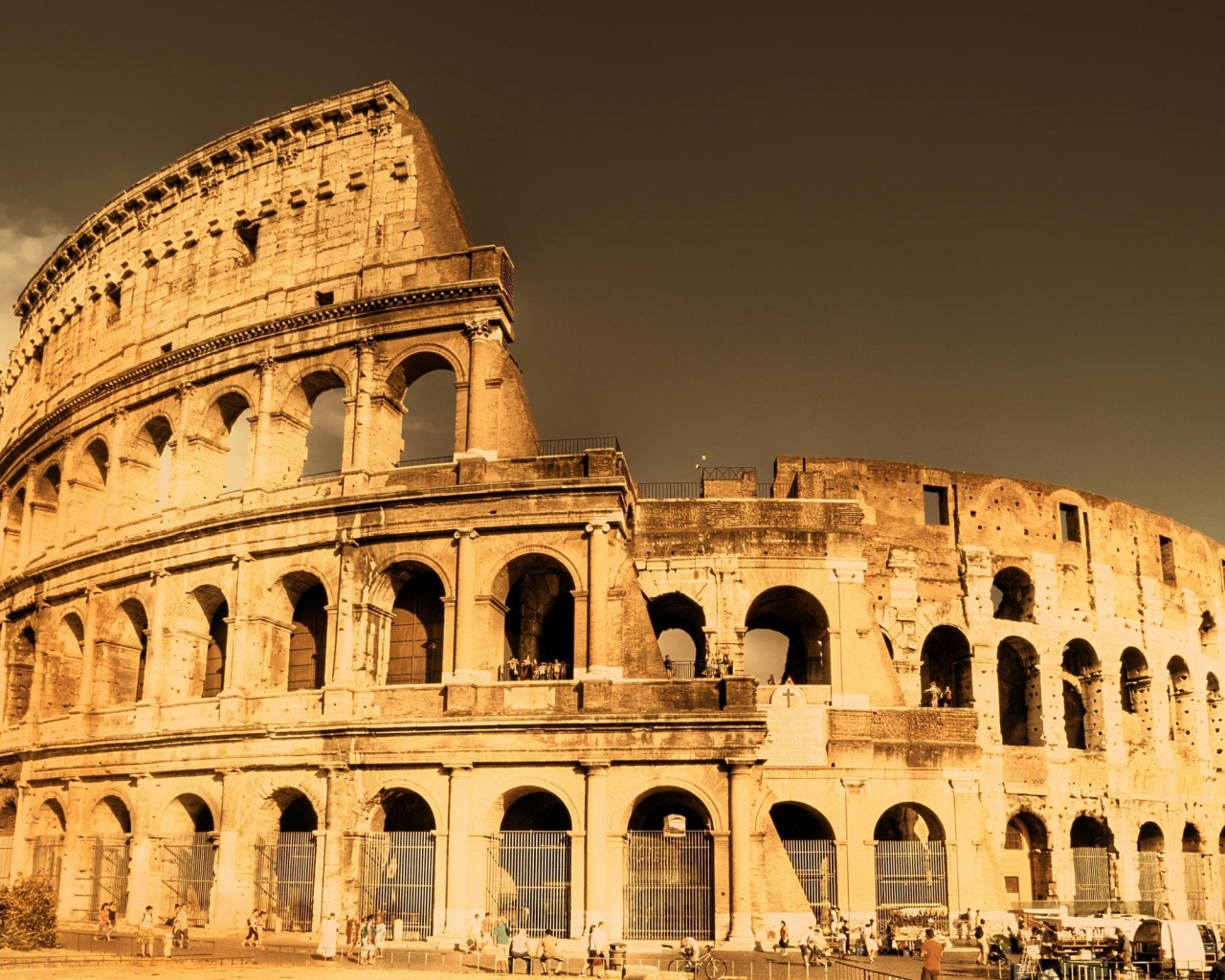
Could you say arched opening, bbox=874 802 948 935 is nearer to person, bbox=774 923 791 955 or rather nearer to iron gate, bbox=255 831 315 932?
person, bbox=774 923 791 955

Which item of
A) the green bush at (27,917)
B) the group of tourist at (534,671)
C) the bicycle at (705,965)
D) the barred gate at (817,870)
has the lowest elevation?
the bicycle at (705,965)

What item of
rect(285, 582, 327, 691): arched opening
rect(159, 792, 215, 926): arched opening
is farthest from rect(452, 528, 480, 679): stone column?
rect(159, 792, 215, 926): arched opening

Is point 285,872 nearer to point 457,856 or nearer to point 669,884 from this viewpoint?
point 457,856

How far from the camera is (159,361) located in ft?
87.1

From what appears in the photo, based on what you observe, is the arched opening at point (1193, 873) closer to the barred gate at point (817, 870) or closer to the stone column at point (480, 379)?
the barred gate at point (817, 870)

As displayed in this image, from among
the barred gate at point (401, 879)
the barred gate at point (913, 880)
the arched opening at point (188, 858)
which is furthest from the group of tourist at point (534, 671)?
the barred gate at point (913, 880)

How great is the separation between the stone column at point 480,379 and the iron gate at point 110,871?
10.3 m

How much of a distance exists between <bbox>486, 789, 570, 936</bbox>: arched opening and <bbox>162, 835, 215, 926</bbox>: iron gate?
18.0 feet

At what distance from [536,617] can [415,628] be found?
2356 mm

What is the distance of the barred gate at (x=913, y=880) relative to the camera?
74.5 feet

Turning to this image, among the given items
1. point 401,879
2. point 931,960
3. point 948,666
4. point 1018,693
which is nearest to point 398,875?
point 401,879

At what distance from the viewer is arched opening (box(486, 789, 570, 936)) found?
2025 centimetres

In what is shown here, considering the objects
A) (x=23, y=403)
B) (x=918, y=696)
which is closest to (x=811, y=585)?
(x=918, y=696)

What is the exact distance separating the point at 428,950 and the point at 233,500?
9.71 meters
